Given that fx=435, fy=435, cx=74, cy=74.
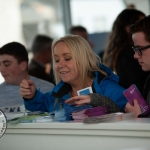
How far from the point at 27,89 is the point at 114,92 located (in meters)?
0.59

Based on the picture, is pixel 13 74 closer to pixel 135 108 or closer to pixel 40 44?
pixel 135 108

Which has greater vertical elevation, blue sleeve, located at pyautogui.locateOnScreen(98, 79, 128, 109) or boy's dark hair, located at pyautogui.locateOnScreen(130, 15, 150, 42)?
boy's dark hair, located at pyautogui.locateOnScreen(130, 15, 150, 42)

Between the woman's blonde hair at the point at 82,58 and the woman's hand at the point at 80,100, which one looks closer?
the woman's hand at the point at 80,100

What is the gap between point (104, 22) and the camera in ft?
28.8

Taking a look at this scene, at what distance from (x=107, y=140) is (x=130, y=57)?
1315 millimetres

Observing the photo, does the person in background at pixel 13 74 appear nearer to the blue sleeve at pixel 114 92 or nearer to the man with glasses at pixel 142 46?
the blue sleeve at pixel 114 92

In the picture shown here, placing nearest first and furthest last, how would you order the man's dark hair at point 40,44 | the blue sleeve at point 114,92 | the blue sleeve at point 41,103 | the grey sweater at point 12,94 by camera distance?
the blue sleeve at point 114,92 < the blue sleeve at point 41,103 < the grey sweater at point 12,94 < the man's dark hair at point 40,44

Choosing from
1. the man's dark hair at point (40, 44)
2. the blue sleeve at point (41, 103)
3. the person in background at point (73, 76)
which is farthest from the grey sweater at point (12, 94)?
the man's dark hair at point (40, 44)

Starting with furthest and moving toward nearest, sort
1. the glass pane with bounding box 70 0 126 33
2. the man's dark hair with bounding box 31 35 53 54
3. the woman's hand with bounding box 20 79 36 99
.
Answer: the glass pane with bounding box 70 0 126 33, the man's dark hair with bounding box 31 35 53 54, the woman's hand with bounding box 20 79 36 99

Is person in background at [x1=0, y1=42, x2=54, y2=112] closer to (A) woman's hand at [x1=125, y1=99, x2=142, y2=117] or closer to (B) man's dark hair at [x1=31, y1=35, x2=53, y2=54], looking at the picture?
(A) woman's hand at [x1=125, y1=99, x2=142, y2=117]

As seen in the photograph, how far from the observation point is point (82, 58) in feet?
9.74

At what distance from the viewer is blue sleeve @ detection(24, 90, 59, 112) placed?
3.04 metres

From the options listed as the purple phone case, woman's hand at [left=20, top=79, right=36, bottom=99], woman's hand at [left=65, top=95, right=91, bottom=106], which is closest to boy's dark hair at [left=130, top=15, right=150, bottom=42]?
the purple phone case

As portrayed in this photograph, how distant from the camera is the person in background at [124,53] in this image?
128 inches
